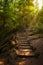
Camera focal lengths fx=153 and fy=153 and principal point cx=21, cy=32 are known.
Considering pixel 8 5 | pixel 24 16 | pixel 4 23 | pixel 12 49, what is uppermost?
pixel 8 5

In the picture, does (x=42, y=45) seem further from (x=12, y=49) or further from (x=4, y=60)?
(x=4, y=60)

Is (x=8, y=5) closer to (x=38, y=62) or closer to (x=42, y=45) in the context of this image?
(x=42, y=45)

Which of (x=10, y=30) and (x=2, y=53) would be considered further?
(x=10, y=30)

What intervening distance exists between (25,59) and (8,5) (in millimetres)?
5061

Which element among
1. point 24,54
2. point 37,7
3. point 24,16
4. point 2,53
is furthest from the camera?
point 37,7

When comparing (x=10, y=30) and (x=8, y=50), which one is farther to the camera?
(x=10, y=30)

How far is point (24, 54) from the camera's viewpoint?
34.0ft

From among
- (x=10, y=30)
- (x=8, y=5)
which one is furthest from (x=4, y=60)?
(x=8, y=5)

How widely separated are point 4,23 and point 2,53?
2628 mm

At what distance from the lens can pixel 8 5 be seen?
494 inches

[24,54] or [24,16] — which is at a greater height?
[24,54]

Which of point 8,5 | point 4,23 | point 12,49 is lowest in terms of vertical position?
point 12,49

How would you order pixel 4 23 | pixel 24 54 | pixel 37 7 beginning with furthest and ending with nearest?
1. pixel 37 7
2. pixel 4 23
3. pixel 24 54

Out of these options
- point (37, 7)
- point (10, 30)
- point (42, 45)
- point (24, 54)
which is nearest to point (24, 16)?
point (37, 7)
